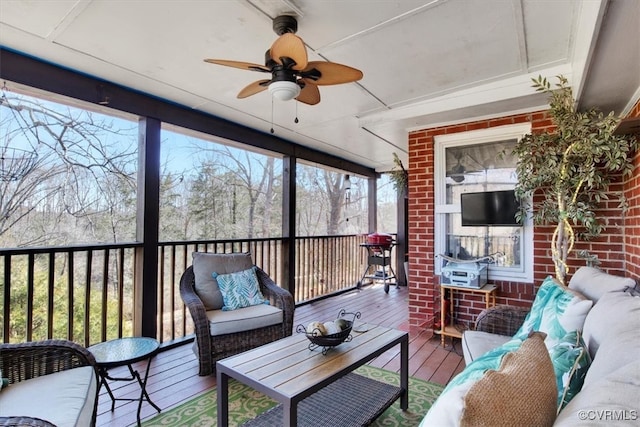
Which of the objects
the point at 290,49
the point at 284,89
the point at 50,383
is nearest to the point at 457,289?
the point at 284,89

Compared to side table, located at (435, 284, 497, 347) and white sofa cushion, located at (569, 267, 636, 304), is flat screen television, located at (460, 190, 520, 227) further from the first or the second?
white sofa cushion, located at (569, 267, 636, 304)

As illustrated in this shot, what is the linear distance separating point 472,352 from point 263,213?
351 cm

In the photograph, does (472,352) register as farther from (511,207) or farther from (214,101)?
(214,101)

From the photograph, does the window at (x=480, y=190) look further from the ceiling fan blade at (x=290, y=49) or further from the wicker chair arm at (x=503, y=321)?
the ceiling fan blade at (x=290, y=49)

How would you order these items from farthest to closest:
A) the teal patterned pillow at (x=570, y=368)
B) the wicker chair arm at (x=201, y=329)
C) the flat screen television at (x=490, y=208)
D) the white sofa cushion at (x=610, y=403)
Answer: the flat screen television at (x=490, y=208) → the wicker chair arm at (x=201, y=329) → the teal patterned pillow at (x=570, y=368) → the white sofa cushion at (x=610, y=403)

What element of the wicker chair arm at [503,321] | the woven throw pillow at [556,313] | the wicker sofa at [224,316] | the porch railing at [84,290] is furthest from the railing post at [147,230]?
the woven throw pillow at [556,313]

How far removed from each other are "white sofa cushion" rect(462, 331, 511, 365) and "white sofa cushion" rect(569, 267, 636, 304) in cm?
53

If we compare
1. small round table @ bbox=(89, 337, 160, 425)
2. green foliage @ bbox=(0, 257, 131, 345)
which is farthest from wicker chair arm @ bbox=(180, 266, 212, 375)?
green foliage @ bbox=(0, 257, 131, 345)

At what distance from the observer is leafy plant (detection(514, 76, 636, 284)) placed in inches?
88.2

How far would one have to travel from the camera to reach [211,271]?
10.2ft

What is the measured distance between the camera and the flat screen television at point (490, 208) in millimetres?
3107

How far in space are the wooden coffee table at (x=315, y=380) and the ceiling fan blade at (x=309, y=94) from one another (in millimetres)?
1660

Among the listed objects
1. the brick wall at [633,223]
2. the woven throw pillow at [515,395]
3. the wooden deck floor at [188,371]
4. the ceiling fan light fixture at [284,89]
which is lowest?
the wooden deck floor at [188,371]

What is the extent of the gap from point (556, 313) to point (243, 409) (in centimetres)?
191
